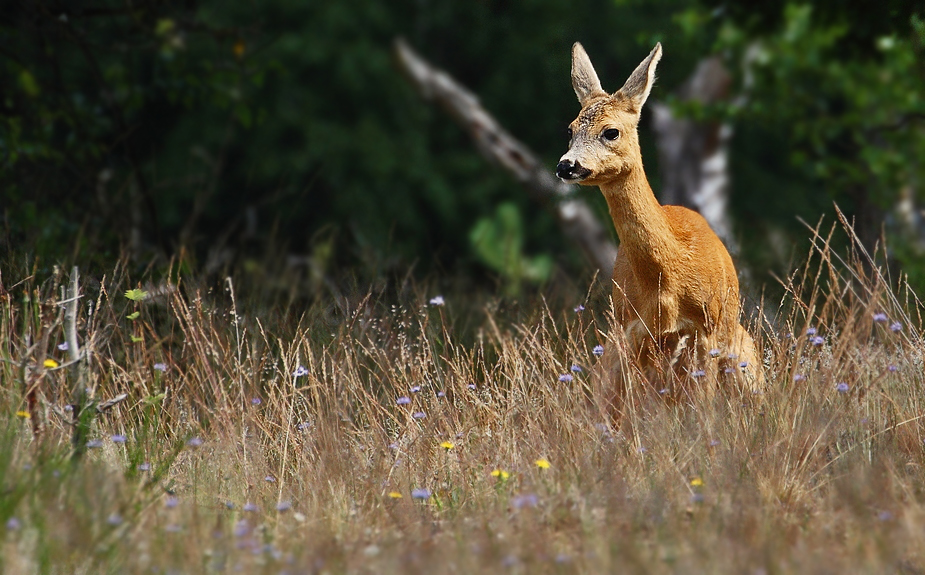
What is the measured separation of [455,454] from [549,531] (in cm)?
77

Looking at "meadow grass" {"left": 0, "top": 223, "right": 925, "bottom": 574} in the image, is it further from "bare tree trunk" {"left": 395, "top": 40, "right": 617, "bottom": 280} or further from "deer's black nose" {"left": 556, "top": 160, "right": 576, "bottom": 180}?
"bare tree trunk" {"left": 395, "top": 40, "right": 617, "bottom": 280}

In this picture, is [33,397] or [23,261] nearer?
[33,397]

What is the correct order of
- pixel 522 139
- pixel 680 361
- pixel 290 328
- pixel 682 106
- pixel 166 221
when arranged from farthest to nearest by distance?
pixel 522 139 → pixel 166 221 → pixel 682 106 → pixel 290 328 → pixel 680 361

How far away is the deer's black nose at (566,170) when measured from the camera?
3867 millimetres

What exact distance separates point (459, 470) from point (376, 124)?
13.0 metres

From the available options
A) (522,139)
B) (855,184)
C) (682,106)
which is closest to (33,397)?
(682,106)

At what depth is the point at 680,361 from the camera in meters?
4.31

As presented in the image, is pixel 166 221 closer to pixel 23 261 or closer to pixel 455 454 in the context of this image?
pixel 23 261

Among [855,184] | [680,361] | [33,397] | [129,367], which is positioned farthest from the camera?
[855,184]

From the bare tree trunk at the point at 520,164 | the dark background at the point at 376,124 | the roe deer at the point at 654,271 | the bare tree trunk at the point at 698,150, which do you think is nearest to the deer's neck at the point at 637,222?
the roe deer at the point at 654,271

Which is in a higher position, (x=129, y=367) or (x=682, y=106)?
(x=682, y=106)

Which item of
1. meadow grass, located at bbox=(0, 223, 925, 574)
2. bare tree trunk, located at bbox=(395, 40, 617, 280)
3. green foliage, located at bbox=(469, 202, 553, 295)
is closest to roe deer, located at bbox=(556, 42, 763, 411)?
meadow grass, located at bbox=(0, 223, 925, 574)

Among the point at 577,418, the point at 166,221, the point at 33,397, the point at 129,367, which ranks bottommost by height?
the point at 166,221

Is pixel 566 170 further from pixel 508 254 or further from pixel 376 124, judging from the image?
pixel 376 124
